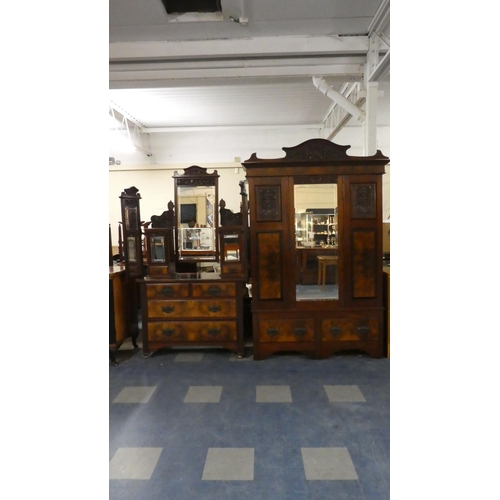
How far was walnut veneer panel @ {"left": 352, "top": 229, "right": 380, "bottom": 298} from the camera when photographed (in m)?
3.66

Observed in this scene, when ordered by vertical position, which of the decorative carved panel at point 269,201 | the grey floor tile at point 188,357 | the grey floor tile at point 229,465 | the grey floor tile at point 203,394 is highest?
the decorative carved panel at point 269,201

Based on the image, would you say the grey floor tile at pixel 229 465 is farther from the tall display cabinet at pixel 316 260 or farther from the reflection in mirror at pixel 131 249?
the reflection in mirror at pixel 131 249

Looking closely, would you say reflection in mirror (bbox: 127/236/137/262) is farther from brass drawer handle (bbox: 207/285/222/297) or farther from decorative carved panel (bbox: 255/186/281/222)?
decorative carved panel (bbox: 255/186/281/222)

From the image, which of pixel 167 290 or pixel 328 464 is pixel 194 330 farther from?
pixel 328 464

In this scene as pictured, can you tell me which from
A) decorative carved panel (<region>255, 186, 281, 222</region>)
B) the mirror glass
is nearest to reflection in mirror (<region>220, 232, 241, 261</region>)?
decorative carved panel (<region>255, 186, 281, 222</region>)

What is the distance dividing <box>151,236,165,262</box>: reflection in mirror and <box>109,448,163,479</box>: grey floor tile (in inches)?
82.1

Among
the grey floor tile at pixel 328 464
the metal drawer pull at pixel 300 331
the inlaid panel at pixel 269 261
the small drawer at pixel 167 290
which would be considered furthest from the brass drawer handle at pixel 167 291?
the grey floor tile at pixel 328 464

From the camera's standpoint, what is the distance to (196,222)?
4.63 meters

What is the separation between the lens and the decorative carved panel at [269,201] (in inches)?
142

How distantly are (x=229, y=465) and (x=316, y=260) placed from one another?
2.16m

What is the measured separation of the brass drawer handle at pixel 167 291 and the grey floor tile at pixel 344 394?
6.13 ft
